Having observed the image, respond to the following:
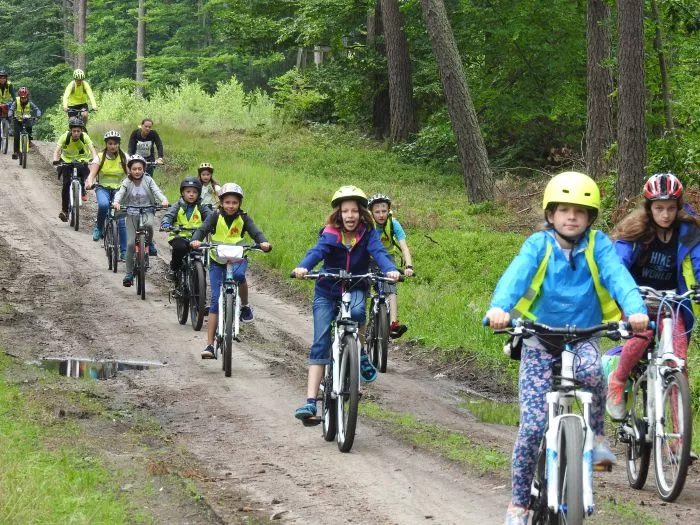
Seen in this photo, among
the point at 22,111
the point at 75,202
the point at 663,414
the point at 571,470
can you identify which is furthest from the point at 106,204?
the point at 571,470

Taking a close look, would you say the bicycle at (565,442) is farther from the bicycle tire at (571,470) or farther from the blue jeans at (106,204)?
the blue jeans at (106,204)

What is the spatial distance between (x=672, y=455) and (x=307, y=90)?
31988 millimetres

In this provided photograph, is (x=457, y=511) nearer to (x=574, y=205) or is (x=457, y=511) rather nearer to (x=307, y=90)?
(x=574, y=205)

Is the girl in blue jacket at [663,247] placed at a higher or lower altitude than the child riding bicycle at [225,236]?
higher

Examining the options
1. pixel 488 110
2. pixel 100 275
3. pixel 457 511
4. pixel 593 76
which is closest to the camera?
pixel 457 511

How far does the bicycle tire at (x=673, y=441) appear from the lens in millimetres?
7320

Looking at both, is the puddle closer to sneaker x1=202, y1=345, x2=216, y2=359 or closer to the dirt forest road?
the dirt forest road

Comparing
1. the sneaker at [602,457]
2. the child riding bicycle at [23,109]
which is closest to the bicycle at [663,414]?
the sneaker at [602,457]

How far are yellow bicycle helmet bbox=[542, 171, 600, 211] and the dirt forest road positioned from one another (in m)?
2.20

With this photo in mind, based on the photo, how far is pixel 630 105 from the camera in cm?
1791

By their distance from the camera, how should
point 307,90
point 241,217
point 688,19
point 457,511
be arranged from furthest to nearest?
point 307,90 < point 688,19 < point 241,217 < point 457,511

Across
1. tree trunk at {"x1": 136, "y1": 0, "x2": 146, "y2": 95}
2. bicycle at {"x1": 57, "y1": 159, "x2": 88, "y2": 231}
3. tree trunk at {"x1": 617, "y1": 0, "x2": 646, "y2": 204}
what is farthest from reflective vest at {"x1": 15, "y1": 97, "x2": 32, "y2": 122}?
tree trunk at {"x1": 136, "y1": 0, "x2": 146, "y2": 95}

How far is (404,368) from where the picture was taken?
1395 centimetres

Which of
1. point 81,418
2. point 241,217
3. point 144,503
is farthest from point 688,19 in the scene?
point 144,503
